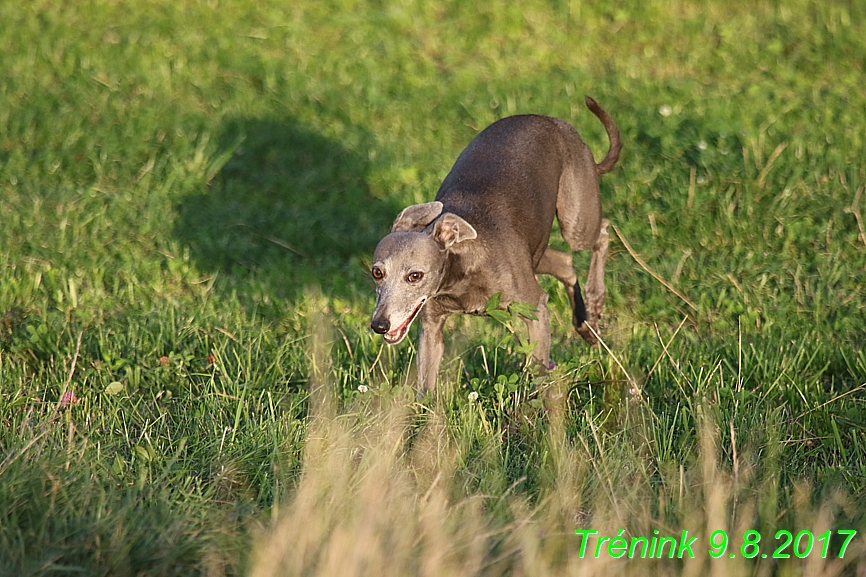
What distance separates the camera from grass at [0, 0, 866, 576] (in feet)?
11.9

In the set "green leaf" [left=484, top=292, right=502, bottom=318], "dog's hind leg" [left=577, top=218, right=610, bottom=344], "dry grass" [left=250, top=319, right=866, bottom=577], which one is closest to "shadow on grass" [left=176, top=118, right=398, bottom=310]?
"dog's hind leg" [left=577, top=218, right=610, bottom=344]

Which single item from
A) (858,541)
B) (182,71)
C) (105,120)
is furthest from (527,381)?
(182,71)

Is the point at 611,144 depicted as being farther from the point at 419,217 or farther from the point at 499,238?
Result: the point at 419,217

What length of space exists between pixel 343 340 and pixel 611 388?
58.5 inches

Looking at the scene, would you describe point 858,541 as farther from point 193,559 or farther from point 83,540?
point 83,540

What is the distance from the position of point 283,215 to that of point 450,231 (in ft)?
10.6

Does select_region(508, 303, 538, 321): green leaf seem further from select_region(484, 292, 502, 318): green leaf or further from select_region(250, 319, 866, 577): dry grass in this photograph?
select_region(250, 319, 866, 577): dry grass

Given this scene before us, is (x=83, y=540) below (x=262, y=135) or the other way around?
the other way around

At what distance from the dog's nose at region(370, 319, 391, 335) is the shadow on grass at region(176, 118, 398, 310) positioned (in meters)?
1.77

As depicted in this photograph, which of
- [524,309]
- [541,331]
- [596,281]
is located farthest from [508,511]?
[596,281]

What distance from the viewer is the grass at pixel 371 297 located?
3625mm

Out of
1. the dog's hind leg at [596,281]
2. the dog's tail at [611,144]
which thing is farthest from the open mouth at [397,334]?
the dog's tail at [611,144]

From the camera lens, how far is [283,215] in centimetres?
792

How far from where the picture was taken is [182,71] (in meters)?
9.93
